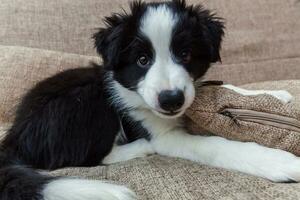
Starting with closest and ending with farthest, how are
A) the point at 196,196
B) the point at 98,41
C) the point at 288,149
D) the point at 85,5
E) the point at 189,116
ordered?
the point at 196,196
the point at 288,149
the point at 189,116
the point at 98,41
the point at 85,5

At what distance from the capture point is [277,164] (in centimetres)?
125

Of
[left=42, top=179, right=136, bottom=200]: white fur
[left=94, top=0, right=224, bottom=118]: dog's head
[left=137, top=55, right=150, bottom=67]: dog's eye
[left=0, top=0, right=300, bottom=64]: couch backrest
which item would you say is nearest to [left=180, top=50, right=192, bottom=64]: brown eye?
[left=94, top=0, right=224, bottom=118]: dog's head

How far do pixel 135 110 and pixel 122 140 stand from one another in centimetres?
13

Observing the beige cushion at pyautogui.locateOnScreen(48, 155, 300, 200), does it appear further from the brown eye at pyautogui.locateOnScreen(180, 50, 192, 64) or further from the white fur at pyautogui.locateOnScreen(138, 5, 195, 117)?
the brown eye at pyautogui.locateOnScreen(180, 50, 192, 64)

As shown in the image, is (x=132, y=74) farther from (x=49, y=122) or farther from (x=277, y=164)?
(x=277, y=164)

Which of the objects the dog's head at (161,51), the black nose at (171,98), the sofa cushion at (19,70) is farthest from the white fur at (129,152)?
the sofa cushion at (19,70)

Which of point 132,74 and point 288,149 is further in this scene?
point 132,74

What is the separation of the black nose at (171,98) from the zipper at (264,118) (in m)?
0.14

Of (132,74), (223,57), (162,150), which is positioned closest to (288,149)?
(162,150)

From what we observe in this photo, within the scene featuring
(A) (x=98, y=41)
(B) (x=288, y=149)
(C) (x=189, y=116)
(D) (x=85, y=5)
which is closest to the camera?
(B) (x=288, y=149)

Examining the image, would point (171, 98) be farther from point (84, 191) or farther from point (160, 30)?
point (84, 191)

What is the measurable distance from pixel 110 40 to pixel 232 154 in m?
0.56

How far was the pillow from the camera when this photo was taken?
4.28 ft

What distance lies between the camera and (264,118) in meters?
1.33
